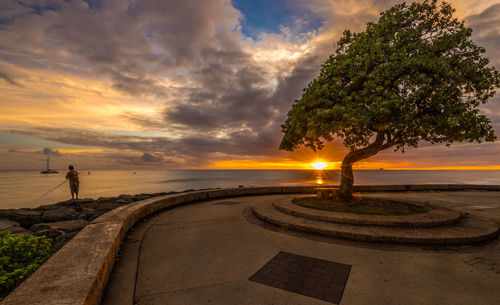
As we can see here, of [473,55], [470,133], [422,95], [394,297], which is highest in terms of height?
[473,55]

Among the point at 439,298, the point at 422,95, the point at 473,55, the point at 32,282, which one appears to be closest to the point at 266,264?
the point at 439,298

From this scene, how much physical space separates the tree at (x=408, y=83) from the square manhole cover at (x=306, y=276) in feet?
18.5

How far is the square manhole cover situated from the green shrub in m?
3.92

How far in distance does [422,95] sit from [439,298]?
7.02 m

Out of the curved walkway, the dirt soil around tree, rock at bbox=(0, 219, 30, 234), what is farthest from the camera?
the dirt soil around tree

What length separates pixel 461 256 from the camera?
4898mm

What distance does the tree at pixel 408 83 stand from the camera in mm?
7645

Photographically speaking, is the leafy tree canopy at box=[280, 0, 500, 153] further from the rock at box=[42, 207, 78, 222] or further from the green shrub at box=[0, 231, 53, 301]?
the rock at box=[42, 207, 78, 222]

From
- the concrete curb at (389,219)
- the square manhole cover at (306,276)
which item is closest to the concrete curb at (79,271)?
the square manhole cover at (306,276)

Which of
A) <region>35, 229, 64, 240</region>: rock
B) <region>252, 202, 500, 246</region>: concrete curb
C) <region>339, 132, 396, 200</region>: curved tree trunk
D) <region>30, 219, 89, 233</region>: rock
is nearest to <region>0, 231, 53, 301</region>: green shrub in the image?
<region>35, 229, 64, 240</region>: rock

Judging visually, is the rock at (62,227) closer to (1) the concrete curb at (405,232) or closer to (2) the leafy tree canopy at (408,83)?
(1) the concrete curb at (405,232)

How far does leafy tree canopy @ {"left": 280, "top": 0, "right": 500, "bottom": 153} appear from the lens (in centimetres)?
764

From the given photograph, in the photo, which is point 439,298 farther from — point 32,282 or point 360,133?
point 360,133

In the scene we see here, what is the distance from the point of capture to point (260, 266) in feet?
14.4
